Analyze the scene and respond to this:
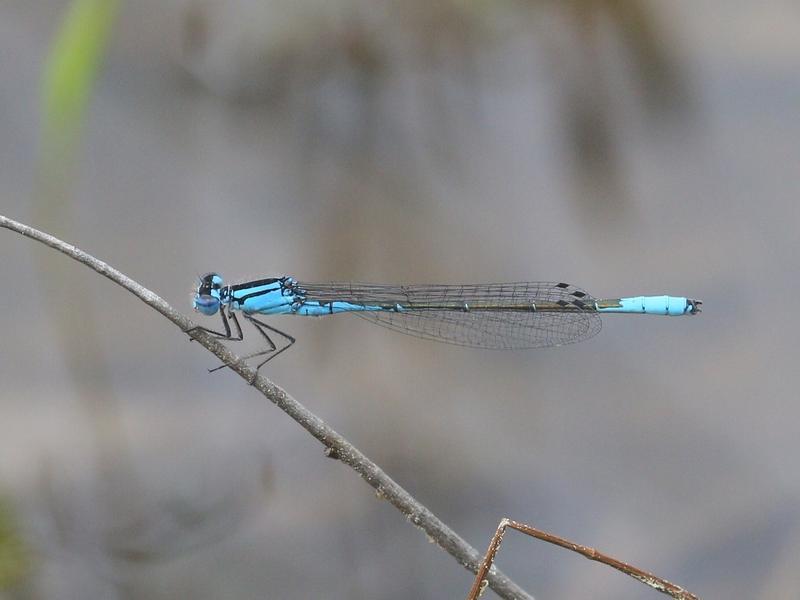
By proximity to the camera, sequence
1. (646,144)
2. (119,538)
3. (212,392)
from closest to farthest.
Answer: (119,538), (212,392), (646,144)

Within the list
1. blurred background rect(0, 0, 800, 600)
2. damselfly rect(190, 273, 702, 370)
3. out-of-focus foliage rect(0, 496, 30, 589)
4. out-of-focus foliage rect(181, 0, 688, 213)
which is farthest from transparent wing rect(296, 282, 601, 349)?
out-of-focus foliage rect(0, 496, 30, 589)

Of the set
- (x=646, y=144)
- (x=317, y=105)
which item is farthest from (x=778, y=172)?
(x=317, y=105)

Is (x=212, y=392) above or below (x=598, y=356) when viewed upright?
below

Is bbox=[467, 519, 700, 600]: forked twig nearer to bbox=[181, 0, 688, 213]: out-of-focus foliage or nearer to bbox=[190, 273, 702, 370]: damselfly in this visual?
bbox=[190, 273, 702, 370]: damselfly

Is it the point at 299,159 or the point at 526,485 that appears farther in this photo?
the point at 299,159

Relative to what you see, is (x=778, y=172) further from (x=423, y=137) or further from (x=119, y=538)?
(x=119, y=538)

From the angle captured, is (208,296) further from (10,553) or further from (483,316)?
(10,553)

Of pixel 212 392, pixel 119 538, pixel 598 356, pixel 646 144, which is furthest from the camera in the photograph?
pixel 646 144

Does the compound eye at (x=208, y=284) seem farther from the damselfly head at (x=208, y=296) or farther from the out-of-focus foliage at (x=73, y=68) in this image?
the out-of-focus foliage at (x=73, y=68)
